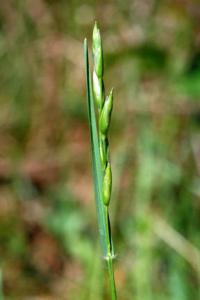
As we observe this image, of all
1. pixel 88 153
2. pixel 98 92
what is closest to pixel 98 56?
pixel 98 92

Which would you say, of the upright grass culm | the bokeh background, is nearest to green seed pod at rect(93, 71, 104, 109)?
the upright grass culm

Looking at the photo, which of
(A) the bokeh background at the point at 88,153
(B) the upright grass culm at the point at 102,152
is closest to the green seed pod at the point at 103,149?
(B) the upright grass culm at the point at 102,152

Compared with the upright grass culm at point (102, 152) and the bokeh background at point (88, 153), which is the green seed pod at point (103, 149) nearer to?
the upright grass culm at point (102, 152)

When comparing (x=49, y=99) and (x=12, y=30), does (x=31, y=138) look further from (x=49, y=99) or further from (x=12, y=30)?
(x=12, y=30)

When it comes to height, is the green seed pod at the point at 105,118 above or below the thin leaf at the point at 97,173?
above

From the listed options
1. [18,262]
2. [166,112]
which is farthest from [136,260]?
[166,112]

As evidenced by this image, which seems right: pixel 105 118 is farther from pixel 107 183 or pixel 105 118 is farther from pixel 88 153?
pixel 88 153
